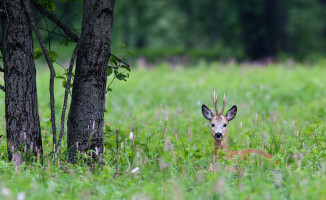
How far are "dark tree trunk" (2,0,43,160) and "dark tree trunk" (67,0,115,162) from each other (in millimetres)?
504

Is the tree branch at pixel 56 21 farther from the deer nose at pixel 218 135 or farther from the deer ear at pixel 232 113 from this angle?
the deer ear at pixel 232 113

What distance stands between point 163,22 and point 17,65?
3884 centimetres

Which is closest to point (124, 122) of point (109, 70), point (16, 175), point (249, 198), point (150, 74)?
point (109, 70)

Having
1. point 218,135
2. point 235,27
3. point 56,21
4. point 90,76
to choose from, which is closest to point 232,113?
point 218,135

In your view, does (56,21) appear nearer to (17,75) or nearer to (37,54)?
(37,54)

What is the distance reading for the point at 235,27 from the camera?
29.4 meters

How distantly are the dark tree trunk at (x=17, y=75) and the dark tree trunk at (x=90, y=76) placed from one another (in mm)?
504

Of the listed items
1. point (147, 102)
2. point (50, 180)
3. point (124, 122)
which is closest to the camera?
point (50, 180)

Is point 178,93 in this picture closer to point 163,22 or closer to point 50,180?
point 50,180

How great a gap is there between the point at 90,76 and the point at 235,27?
81.1 feet

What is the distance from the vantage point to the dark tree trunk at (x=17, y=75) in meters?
5.46

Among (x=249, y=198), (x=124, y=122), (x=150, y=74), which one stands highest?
(x=150, y=74)

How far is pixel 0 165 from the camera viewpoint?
198 inches

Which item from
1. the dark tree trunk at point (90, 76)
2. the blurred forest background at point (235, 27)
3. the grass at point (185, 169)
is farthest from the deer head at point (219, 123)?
the blurred forest background at point (235, 27)
